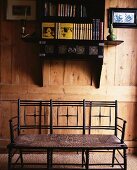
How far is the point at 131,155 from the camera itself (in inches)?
149

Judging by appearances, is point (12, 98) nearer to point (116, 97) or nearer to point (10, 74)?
point (10, 74)

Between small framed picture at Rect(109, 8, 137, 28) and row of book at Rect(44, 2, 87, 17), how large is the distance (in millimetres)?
406

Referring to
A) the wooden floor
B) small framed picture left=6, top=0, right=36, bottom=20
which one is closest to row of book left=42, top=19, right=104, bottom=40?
small framed picture left=6, top=0, right=36, bottom=20

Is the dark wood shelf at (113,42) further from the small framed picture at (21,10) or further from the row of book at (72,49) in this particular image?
the small framed picture at (21,10)

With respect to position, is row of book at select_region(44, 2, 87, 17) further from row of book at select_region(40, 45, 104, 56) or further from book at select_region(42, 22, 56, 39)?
row of book at select_region(40, 45, 104, 56)

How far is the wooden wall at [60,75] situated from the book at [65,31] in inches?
16.8

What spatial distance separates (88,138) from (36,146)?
63 cm

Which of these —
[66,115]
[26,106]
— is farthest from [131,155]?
[26,106]

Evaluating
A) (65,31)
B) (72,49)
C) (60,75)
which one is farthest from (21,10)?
(60,75)

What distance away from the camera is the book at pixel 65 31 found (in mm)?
3393

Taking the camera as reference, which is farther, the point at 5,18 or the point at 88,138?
the point at 5,18

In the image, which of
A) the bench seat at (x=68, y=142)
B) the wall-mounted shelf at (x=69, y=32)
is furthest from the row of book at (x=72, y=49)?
the bench seat at (x=68, y=142)

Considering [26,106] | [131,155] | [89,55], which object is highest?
[89,55]

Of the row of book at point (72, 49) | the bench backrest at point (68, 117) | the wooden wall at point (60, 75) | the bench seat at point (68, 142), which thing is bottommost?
the bench seat at point (68, 142)
